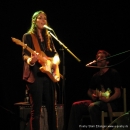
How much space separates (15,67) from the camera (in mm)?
5184

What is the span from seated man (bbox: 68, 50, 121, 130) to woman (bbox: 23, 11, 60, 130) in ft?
3.12

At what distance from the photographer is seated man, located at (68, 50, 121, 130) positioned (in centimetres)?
434

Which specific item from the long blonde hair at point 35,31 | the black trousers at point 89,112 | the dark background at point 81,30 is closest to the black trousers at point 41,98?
the long blonde hair at point 35,31

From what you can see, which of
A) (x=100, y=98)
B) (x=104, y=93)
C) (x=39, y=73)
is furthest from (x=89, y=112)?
(x=39, y=73)

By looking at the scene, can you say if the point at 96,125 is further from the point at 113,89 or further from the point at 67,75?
the point at 67,75

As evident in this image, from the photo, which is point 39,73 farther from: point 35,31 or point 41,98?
point 35,31

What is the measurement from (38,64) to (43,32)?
0.48 meters

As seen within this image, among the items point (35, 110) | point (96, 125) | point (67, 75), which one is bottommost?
point (96, 125)

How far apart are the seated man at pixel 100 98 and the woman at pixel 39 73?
95 centimetres

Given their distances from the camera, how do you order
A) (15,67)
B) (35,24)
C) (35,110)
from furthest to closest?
(15,67) < (35,24) < (35,110)

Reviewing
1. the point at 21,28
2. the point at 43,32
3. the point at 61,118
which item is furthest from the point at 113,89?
the point at 21,28

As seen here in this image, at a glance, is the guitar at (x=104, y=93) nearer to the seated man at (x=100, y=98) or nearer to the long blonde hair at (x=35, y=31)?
the seated man at (x=100, y=98)

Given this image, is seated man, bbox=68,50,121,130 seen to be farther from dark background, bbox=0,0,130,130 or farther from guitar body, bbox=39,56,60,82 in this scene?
guitar body, bbox=39,56,60,82

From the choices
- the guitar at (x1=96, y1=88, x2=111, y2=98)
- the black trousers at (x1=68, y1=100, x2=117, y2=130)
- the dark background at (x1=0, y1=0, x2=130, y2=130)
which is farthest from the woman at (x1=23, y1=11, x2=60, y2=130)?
the dark background at (x1=0, y1=0, x2=130, y2=130)
